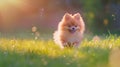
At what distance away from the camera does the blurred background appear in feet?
72.9

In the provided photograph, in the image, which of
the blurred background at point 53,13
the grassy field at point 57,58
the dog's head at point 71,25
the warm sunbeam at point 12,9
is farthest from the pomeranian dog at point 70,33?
the warm sunbeam at point 12,9

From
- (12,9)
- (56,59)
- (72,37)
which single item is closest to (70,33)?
(72,37)

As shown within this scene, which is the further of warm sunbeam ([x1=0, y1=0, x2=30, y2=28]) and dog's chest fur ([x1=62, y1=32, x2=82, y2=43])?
warm sunbeam ([x1=0, y1=0, x2=30, y2=28])

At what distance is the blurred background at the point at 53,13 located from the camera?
22.2 m

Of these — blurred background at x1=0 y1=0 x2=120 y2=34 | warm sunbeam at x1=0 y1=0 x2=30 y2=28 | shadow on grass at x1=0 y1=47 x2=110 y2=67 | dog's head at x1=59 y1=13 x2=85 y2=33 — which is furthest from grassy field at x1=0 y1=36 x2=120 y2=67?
warm sunbeam at x1=0 y1=0 x2=30 y2=28

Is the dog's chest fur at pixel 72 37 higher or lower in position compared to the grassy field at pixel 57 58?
higher

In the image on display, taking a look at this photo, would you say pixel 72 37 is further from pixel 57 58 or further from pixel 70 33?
pixel 57 58

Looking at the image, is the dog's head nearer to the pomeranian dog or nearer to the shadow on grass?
the pomeranian dog

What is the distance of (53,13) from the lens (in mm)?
23719

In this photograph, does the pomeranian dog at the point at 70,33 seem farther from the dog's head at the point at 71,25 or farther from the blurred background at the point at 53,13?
the blurred background at the point at 53,13

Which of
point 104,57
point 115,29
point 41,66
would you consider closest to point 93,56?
point 104,57

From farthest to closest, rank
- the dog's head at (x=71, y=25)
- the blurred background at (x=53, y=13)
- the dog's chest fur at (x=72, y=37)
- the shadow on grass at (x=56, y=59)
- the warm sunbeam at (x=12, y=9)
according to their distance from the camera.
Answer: the warm sunbeam at (x=12, y=9) < the blurred background at (x=53, y=13) < the dog's head at (x=71, y=25) < the dog's chest fur at (x=72, y=37) < the shadow on grass at (x=56, y=59)

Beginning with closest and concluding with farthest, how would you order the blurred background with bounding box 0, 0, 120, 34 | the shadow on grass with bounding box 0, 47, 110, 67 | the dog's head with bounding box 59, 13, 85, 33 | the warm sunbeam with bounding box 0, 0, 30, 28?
1. the shadow on grass with bounding box 0, 47, 110, 67
2. the dog's head with bounding box 59, 13, 85, 33
3. the blurred background with bounding box 0, 0, 120, 34
4. the warm sunbeam with bounding box 0, 0, 30, 28

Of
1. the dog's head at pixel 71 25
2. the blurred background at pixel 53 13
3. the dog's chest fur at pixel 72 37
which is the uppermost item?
the blurred background at pixel 53 13
